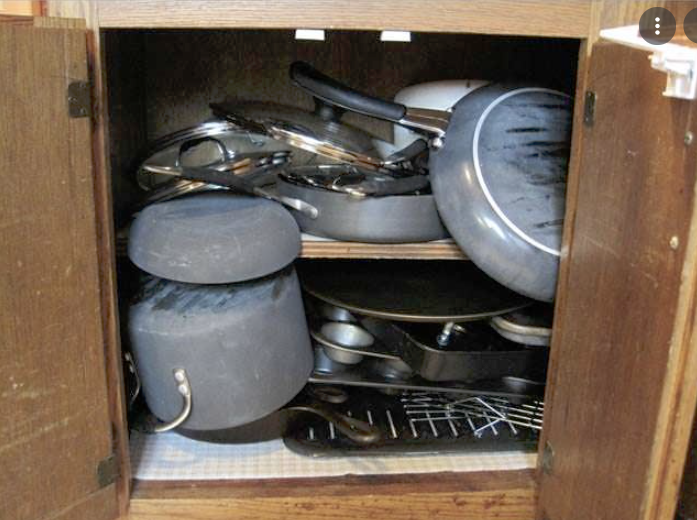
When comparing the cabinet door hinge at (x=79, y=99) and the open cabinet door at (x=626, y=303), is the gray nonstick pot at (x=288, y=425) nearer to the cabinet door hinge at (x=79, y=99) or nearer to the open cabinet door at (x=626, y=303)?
the open cabinet door at (x=626, y=303)

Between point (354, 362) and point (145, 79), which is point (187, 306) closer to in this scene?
point (354, 362)

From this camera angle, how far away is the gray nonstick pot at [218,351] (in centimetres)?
83

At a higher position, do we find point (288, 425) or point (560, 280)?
point (560, 280)

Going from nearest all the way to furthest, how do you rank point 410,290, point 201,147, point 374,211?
point 374,211, point 410,290, point 201,147

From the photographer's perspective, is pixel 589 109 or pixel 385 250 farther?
pixel 385 250

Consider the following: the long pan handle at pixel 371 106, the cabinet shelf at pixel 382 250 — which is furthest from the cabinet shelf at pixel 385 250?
the long pan handle at pixel 371 106

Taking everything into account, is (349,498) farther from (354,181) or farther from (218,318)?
(354,181)

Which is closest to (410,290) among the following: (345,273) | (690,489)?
(345,273)

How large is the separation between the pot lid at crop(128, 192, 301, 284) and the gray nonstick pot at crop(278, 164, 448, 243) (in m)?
0.03

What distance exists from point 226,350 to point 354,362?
21 centimetres

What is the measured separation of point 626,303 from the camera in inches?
25.1

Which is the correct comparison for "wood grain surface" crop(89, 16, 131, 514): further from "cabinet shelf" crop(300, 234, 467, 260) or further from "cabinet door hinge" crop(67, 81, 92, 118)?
"cabinet shelf" crop(300, 234, 467, 260)

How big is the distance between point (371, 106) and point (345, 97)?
0.13 feet

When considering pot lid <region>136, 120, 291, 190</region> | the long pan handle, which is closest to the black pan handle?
the long pan handle
